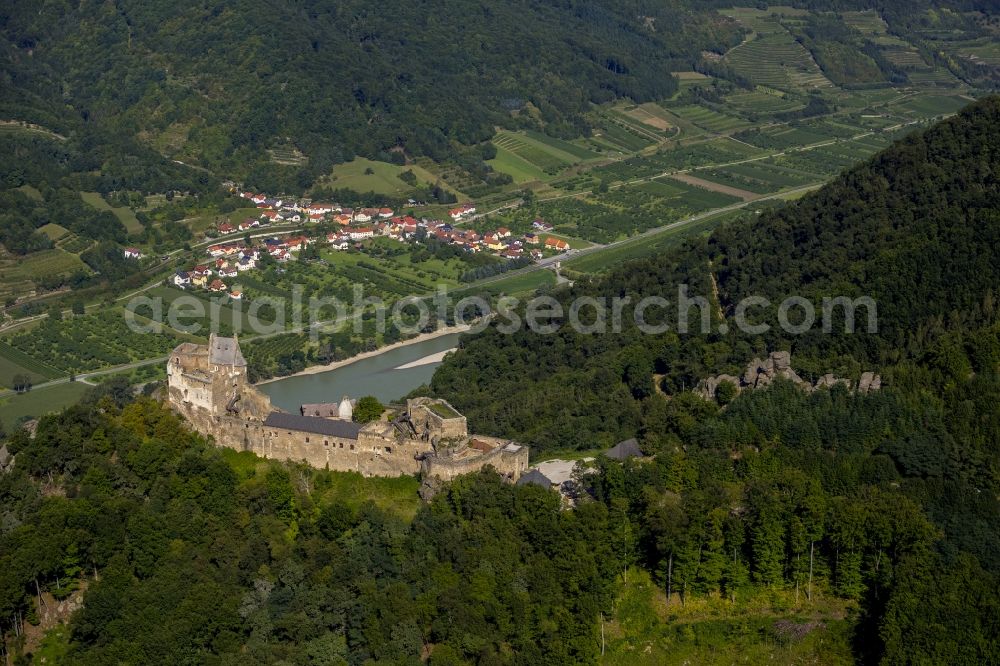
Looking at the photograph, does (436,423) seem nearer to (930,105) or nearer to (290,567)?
(290,567)

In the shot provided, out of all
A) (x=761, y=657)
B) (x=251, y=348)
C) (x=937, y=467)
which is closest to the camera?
(x=761, y=657)

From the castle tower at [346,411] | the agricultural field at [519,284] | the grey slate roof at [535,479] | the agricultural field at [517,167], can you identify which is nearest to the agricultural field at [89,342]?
the agricultural field at [519,284]

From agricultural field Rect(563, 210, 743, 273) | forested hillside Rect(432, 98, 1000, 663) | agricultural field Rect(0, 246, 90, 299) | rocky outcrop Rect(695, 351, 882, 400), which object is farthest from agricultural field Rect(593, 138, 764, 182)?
rocky outcrop Rect(695, 351, 882, 400)

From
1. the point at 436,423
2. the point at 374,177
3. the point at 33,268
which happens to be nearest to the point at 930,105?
the point at 374,177

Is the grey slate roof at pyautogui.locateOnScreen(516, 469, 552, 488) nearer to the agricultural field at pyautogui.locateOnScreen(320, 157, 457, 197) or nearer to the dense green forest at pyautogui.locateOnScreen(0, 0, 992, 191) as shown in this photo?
the agricultural field at pyautogui.locateOnScreen(320, 157, 457, 197)

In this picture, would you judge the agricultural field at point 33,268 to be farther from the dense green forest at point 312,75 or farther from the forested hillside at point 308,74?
the forested hillside at point 308,74

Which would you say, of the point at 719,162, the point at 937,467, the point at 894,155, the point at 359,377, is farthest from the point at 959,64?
the point at 937,467

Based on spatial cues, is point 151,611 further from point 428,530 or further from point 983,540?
point 983,540
